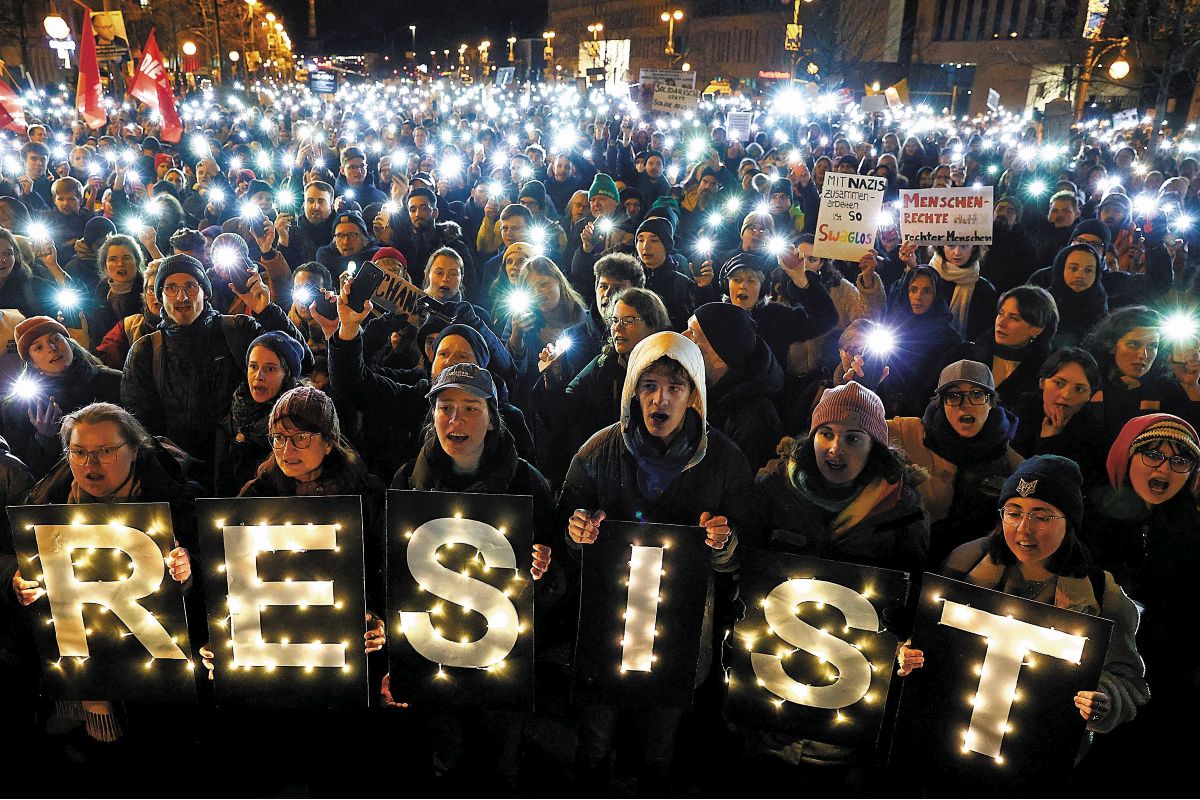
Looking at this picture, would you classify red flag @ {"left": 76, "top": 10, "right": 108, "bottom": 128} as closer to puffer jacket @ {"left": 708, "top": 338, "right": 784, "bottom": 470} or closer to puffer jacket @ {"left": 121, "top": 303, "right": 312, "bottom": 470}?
puffer jacket @ {"left": 121, "top": 303, "right": 312, "bottom": 470}

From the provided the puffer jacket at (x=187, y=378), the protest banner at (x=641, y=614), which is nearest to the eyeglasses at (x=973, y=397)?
the protest banner at (x=641, y=614)

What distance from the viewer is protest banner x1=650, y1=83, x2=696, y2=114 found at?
16.1 meters

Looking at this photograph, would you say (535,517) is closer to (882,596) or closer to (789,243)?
(882,596)

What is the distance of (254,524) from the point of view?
3.04 metres

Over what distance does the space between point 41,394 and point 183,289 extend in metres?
0.85

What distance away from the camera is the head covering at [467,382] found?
3.33m

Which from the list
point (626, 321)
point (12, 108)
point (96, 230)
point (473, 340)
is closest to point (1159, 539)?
point (626, 321)

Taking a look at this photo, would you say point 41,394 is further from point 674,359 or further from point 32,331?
point 674,359

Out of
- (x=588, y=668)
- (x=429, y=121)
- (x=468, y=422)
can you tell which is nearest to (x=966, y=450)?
(x=588, y=668)

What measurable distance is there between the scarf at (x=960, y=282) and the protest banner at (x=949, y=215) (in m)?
0.21

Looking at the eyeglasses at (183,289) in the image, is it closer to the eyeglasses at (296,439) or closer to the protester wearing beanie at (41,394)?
the protester wearing beanie at (41,394)

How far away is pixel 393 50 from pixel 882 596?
532ft

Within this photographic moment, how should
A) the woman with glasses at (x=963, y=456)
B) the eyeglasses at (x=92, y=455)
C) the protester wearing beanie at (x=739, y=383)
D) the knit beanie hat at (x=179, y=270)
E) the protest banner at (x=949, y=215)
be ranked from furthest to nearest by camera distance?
the protest banner at (x=949, y=215) < the knit beanie hat at (x=179, y=270) < the protester wearing beanie at (x=739, y=383) < the woman with glasses at (x=963, y=456) < the eyeglasses at (x=92, y=455)

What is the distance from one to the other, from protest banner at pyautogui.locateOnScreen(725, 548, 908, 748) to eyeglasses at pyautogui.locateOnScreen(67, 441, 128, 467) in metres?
2.41
